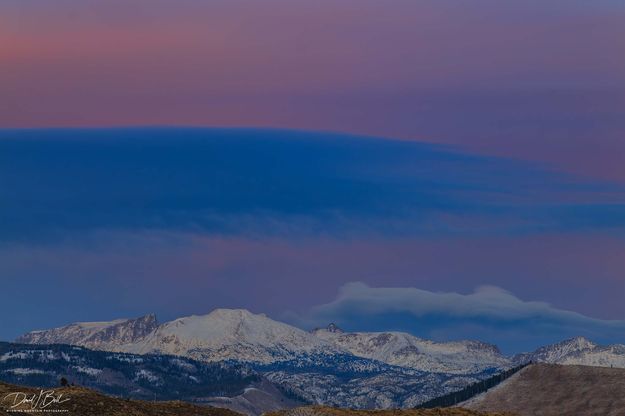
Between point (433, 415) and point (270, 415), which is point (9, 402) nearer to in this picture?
point (270, 415)

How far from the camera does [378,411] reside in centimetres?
11100

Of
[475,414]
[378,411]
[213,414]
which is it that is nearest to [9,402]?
[213,414]

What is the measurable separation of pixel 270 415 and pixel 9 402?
26.4m

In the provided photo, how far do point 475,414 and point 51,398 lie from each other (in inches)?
1778

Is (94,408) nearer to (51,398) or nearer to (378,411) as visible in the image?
(51,398)

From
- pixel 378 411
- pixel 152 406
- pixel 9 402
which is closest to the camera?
pixel 9 402

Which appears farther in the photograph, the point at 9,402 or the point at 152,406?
the point at 152,406

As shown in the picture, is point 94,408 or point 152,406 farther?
point 152,406

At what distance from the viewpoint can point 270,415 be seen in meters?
104

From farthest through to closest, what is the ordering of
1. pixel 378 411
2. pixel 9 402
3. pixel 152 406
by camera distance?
pixel 378 411 → pixel 152 406 → pixel 9 402

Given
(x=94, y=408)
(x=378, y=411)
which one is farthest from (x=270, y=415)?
(x=94, y=408)
